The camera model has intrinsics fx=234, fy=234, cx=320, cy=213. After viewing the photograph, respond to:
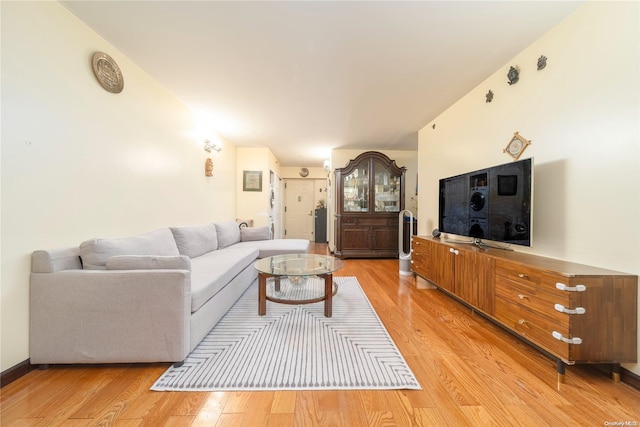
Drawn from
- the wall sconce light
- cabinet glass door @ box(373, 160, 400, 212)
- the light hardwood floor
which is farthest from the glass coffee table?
cabinet glass door @ box(373, 160, 400, 212)

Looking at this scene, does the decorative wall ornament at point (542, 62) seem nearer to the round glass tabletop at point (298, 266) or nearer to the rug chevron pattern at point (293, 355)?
the round glass tabletop at point (298, 266)

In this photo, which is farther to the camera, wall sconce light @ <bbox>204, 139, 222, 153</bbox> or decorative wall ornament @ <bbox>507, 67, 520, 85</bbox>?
wall sconce light @ <bbox>204, 139, 222, 153</bbox>

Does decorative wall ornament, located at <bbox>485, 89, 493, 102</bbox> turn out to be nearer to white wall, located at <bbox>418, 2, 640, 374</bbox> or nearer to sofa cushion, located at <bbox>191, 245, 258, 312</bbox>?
white wall, located at <bbox>418, 2, 640, 374</bbox>

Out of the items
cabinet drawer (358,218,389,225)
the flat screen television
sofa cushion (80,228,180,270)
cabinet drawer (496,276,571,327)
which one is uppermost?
the flat screen television

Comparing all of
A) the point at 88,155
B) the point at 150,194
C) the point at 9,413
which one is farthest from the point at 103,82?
the point at 9,413

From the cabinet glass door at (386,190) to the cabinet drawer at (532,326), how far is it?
10.1ft

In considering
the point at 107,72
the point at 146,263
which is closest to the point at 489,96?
the point at 146,263

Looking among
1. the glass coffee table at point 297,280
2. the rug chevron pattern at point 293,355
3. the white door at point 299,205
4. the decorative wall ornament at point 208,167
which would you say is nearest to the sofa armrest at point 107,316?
the rug chevron pattern at point 293,355

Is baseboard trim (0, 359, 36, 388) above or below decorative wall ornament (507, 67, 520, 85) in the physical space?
below

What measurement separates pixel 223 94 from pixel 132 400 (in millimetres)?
2735

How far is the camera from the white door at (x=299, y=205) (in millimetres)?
7188

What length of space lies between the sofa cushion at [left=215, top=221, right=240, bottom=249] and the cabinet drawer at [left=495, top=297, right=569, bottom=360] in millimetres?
3198

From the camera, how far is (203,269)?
2100 millimetres

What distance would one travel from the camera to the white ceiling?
154 centimetres
